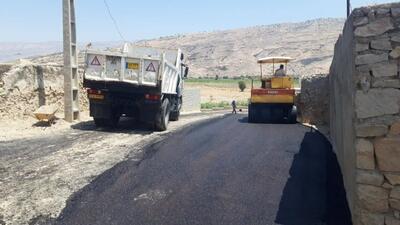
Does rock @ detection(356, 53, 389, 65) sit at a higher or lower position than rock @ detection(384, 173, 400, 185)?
higher

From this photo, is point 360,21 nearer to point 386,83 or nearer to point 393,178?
point 386,83

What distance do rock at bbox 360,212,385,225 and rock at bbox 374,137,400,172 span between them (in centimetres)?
51

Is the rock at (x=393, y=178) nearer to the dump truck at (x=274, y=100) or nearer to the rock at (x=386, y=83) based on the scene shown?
the rock at (x=386, y=83)

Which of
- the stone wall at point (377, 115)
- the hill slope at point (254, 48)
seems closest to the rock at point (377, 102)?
the stone wall at point (377, 115)

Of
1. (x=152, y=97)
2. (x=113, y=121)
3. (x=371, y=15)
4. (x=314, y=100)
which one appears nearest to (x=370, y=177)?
(x=371, y=15)

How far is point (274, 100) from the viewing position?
17.3 m

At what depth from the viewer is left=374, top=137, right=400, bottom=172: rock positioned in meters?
4.85

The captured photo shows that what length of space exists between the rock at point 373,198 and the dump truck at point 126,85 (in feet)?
29.2

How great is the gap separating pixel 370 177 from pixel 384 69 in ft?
3.97

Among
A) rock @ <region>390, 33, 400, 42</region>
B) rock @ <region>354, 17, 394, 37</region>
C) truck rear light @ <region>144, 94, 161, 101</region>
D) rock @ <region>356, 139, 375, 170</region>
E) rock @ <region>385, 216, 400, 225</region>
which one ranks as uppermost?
rock @ <region>354, 17, 394, 37</region>

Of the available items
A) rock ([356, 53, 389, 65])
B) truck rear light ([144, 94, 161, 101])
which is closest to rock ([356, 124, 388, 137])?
rock ([356, 53, 389, 65])

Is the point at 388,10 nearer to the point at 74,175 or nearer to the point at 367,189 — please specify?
the point at 367,189

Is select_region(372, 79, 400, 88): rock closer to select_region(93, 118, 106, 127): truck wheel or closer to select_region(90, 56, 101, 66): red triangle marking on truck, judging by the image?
select_region(90, 56, 101, 66): red triangle marking on truck

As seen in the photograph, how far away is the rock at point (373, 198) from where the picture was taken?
4.89 meters
